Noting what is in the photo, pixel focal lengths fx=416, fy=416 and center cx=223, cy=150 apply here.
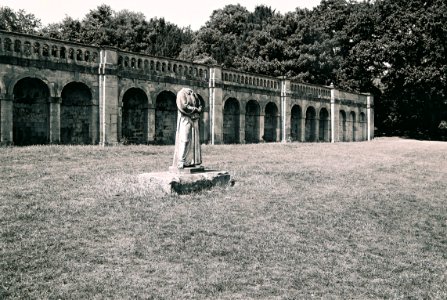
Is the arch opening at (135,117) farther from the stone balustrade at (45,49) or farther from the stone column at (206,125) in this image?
the stone column at (206,125)

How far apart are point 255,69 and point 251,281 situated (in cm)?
3678

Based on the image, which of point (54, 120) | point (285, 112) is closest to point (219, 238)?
point (54, 120)

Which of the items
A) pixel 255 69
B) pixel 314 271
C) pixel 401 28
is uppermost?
pixel 401 28

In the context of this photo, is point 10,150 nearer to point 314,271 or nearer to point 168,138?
point 168,138

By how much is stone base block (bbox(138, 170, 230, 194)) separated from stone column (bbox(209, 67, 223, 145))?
45.0 ft

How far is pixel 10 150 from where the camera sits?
1526 centimetres

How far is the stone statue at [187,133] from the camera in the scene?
416 inches

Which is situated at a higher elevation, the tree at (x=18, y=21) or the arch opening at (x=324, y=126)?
the tree at (x=18, y=21)

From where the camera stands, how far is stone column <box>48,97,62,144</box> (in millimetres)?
18141

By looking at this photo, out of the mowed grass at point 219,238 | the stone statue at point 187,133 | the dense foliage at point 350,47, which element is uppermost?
the dense foliage at point 350,47

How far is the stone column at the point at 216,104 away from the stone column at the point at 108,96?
6.47 meters

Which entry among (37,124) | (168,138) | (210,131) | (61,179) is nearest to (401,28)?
(210,131)

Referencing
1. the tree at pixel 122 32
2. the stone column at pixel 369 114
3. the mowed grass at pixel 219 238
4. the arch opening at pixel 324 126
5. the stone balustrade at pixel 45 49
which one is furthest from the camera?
the tree at pixel 122 32

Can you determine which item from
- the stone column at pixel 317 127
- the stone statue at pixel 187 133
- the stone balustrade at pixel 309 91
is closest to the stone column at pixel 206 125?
the stone balustrade at pixel 309 91
